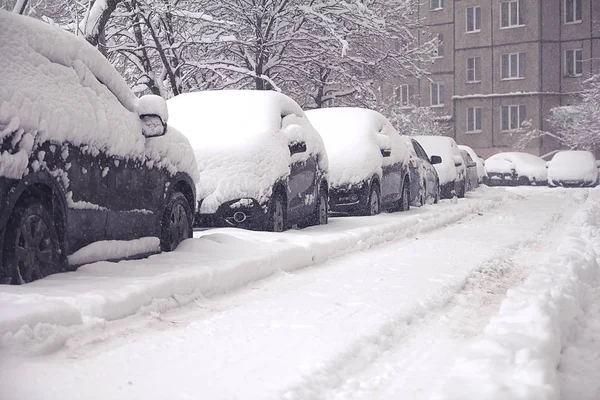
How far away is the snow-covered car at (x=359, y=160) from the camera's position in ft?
43.8

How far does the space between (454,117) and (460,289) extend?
50.3 metres

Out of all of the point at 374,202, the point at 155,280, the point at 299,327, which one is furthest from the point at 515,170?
the point at 299,327

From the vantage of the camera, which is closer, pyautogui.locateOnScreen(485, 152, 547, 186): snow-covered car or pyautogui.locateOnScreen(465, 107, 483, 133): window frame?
pyautogui.locateOnScreen(485, 152, 547, 186): snow-covered car

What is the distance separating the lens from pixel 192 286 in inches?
239

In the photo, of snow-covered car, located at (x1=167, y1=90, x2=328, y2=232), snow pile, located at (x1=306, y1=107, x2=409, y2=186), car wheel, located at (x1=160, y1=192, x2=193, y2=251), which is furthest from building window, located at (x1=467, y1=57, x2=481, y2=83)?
car wheel, located at (x1=160, y1=192, x2=193, y2=251)

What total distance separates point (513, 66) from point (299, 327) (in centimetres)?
5116

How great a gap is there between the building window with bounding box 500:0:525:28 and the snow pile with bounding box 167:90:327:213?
4488cm

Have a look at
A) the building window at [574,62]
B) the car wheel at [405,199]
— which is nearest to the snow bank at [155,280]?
the car wheel at [405,199]

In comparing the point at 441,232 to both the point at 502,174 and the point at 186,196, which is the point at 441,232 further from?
the point at 502,174

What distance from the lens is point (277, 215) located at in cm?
977

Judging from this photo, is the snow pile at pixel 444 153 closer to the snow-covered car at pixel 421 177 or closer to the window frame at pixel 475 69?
the snow-covered car at pixel 421 177

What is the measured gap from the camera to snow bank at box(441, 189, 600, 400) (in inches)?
133

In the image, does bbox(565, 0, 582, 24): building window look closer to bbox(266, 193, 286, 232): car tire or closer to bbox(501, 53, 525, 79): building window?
bbox(501, 53, 525, 79): building window

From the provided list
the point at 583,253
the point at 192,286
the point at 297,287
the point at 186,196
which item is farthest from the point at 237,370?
the point at 583,253
